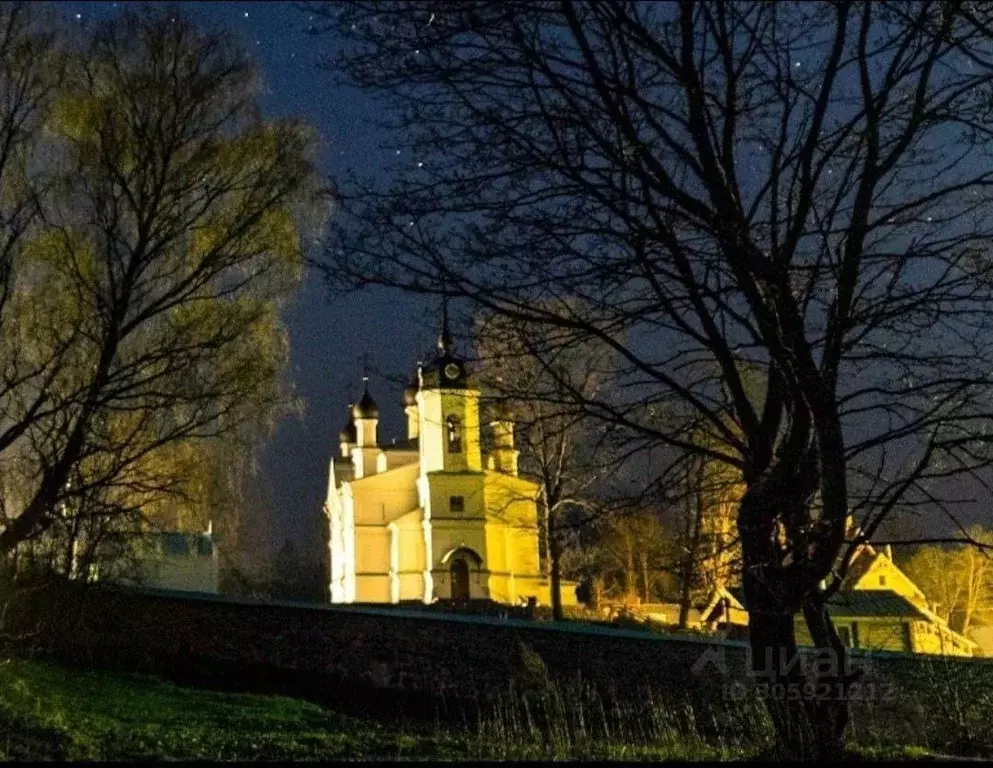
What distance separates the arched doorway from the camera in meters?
42.7

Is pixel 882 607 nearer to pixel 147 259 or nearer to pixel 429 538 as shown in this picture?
pixel 147 259

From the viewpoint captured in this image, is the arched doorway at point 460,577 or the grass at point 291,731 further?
the arched doorway at point 460,577

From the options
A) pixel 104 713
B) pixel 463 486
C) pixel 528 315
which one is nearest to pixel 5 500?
pixel 104 713

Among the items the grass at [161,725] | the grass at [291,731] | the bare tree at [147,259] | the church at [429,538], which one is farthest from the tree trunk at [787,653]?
the church at [429,538]

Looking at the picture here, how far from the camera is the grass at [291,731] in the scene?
866cm

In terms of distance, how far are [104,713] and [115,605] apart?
7623 mm

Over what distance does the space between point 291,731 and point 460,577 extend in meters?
31.4

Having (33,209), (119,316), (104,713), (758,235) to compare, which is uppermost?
(33,209)

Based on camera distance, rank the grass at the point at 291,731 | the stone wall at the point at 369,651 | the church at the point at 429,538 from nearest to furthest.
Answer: the grass at the point at 291,731, the stone wall at the point at 369,651, the church at the point at 429,538

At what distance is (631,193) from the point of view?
6.73 metres

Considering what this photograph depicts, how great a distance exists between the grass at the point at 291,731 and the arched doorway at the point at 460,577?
26.2 metres

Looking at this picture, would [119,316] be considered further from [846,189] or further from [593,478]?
[846,189]

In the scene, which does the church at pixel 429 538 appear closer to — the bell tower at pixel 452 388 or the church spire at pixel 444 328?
the bell tower at pixel 452 388

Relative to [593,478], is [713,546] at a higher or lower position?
lower
